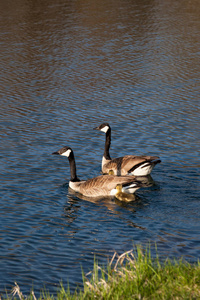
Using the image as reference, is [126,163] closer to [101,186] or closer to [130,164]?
[130,164]

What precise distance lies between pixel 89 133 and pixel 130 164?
14.2 feet

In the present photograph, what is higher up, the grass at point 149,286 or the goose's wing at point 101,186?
the grass at point 149,286

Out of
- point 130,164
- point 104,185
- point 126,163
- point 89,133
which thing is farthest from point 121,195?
point 89,133

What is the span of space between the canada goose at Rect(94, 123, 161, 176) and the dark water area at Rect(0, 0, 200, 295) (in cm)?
43

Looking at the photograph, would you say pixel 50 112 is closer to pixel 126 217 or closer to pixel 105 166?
pixel 105 166

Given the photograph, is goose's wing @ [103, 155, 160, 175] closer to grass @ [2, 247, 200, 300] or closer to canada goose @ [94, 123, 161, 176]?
canada goose @ [94, 123, 161, 176]

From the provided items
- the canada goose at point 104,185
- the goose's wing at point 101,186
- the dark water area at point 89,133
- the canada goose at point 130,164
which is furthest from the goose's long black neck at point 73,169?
the canada goose at point 130,164

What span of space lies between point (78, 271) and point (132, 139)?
10107 millimetres

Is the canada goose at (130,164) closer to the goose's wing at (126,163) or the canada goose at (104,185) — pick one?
the goose's wing at (126,163)

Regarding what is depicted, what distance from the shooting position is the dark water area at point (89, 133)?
12.2 meters

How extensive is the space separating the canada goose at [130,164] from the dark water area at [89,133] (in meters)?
0.43

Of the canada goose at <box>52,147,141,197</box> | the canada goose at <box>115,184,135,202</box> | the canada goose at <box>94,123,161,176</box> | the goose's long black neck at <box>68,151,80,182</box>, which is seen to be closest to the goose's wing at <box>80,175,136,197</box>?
the canada goose at <box>52,147,141,197</box>

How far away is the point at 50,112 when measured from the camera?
23.7 metres

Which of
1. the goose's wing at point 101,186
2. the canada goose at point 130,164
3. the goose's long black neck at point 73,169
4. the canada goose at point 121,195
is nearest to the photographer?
the canada goose at point 121,195
